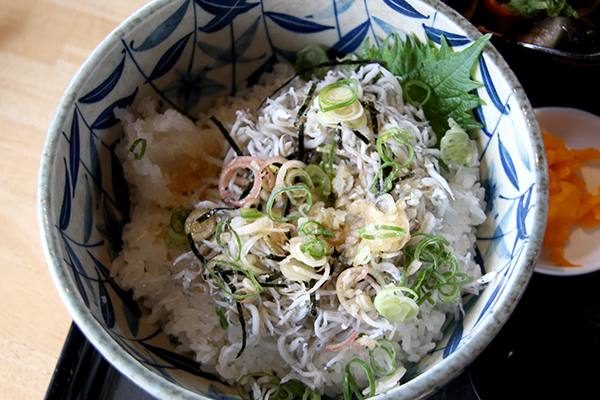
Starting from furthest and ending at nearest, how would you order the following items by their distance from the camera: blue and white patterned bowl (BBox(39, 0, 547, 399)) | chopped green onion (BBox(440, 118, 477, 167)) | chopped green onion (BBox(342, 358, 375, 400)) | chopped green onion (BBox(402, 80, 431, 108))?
chopped green onion (BBox(402, 80, 431, 108)) → chopped green onion (BBox(440, 118, 477, 167)) → chopped green onion (BBox(342, 358, 375, 400)) → blue and white patterned bowl (BBox(39, 0, 547, 399))

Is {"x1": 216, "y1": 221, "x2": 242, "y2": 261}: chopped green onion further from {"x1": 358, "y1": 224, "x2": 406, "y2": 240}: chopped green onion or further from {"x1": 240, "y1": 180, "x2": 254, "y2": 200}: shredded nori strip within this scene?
{"x1": 358, "y1": 224, "x2": 406, "y2": 240}: chopped green onion

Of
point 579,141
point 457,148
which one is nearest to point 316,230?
point 457,148

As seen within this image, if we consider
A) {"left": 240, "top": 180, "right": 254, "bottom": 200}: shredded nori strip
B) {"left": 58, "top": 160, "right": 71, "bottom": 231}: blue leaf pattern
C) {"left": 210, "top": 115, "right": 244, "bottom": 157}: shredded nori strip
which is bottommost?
{"left": 58, "top": 160, "right": 71, "bottom": 231}: blue leaf pattern

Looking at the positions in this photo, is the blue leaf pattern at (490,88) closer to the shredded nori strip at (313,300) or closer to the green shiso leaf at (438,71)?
the green shiso leaf at (438,71)

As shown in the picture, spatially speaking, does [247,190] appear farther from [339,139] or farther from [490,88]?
[490,88]

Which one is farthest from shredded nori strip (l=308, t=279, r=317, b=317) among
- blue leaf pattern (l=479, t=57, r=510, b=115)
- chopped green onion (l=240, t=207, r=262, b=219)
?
blue leaf pattern (l=479, t=57, r=510, b=115)
